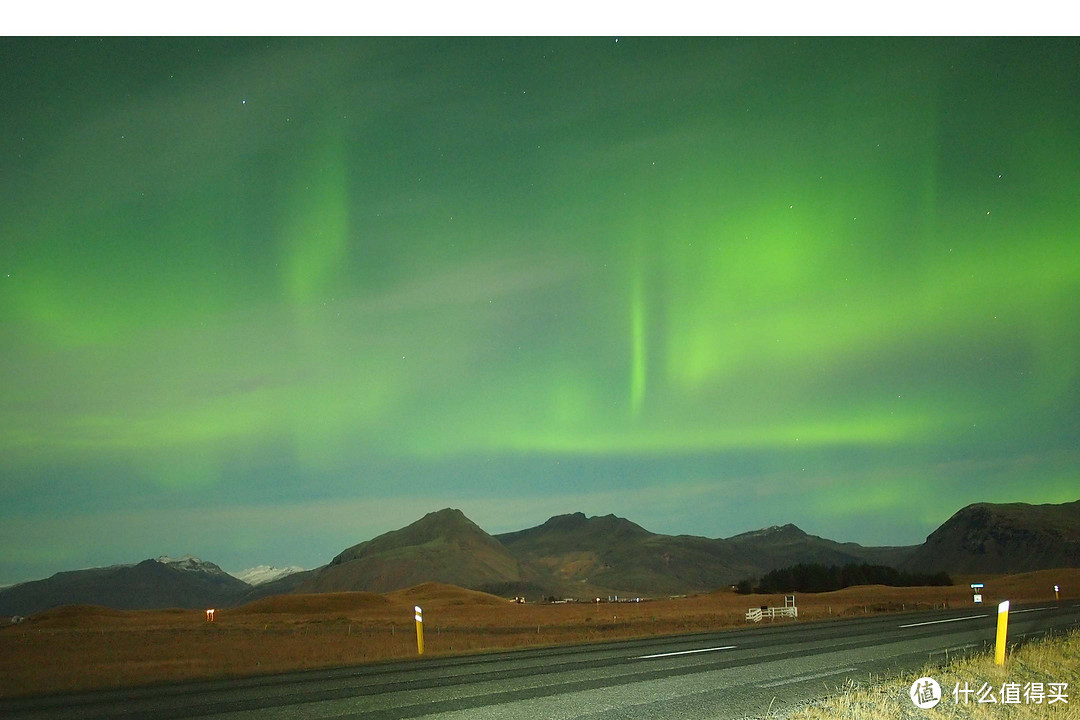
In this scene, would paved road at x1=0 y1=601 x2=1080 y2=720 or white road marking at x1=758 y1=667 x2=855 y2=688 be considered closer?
paved road at x1=0 y1=601 x2=1080 y2=720

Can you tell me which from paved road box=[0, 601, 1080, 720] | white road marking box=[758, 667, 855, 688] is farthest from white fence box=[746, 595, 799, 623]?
white road marking box=[758, 667, 855, 688]

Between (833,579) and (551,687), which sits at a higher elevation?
(551,687)

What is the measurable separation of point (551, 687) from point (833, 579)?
406 feet

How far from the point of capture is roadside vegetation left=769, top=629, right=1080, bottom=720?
424 inches

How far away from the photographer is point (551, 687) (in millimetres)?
13602

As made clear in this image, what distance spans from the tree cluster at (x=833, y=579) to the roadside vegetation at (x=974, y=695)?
348ft

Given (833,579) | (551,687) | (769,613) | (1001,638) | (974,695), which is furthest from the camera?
(833,579)

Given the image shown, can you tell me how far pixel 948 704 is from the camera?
11578mm

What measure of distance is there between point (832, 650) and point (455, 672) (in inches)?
348

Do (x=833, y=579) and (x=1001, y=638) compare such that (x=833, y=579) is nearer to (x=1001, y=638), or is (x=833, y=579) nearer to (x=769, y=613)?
(x=769, y=613)

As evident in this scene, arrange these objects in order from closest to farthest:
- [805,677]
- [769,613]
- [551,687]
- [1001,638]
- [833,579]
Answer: [551,687] < [805,677] < [1001,638] < [769,613] < [833,579]

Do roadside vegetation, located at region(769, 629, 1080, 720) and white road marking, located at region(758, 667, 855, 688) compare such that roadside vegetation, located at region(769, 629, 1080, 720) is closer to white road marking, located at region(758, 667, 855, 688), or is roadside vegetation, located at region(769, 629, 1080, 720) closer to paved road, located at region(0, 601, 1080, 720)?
paved road, located at region(0, 601, 1080, 720)

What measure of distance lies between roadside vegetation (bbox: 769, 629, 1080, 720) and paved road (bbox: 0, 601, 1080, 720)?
2.34 ft

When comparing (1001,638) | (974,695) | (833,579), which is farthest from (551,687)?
(833,579)
